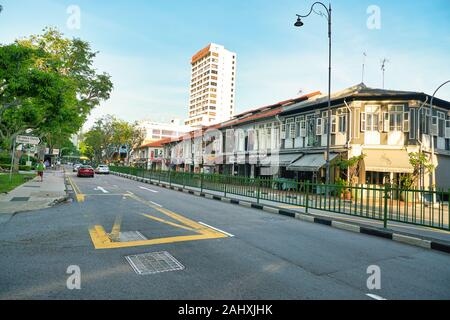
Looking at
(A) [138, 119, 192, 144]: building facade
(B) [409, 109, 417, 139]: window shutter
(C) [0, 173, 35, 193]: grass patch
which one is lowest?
(C) [0, 173, 35, 193]: grass patch

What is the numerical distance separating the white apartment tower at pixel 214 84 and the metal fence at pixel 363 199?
106434 millimetres

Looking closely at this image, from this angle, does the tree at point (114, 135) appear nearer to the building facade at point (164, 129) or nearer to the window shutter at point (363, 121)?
the window shutter at point (363, 121)

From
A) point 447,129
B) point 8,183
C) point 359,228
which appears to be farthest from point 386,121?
point 8,183

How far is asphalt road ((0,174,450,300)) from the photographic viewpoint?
3.73 metres

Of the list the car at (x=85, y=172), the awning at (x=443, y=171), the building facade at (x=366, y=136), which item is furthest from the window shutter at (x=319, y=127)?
the car at (x=85, y=172)

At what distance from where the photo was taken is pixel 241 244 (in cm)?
614

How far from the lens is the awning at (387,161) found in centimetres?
1836

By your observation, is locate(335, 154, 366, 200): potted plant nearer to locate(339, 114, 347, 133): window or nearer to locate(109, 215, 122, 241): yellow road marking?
locate(339, 114, 347, 133): window

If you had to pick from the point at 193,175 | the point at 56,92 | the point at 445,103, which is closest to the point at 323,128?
the point at 445,103

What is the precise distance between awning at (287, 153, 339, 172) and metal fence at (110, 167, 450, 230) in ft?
23.1

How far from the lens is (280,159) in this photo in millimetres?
24953

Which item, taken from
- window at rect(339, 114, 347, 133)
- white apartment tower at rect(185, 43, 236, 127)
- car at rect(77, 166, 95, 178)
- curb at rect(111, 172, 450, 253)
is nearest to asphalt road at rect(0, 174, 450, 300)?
curb at rect(111, 172, 450, 253)

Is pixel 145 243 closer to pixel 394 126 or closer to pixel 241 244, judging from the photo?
pixel 241 244
